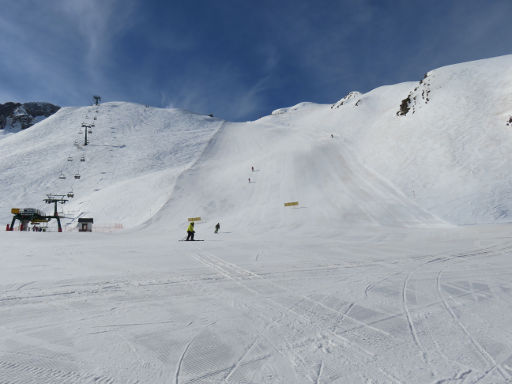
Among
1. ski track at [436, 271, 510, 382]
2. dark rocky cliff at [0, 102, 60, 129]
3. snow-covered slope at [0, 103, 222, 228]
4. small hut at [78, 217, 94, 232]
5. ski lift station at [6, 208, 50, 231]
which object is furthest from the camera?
dark rocky cliff at [0, 102, 60, 129]

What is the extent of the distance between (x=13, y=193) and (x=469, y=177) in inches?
2129

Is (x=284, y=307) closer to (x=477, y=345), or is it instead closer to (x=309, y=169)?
(x=477, y=345)

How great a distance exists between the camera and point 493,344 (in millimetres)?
3076

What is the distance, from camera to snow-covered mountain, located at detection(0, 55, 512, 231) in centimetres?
2430

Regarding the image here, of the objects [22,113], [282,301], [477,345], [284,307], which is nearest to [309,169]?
[282,301]

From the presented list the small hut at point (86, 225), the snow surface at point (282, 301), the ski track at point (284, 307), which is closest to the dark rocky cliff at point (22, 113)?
the small hut at point (86, 225)

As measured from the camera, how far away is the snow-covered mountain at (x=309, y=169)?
24297 millimetres

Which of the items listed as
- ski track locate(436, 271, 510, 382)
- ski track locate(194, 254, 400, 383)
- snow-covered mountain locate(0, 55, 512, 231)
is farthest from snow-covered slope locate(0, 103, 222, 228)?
ski track locate(436, 271, 510, 382)

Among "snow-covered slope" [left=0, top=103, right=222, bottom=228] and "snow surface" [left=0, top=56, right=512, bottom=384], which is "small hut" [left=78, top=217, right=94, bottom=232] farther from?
"snow surface" [left=0, top=56, right=512, bottom=384]

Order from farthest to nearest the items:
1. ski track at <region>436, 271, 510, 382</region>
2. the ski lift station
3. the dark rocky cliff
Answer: the dark rocky cliff → the ski lift station → ski track at <region>436, 271, 510, 382</region>

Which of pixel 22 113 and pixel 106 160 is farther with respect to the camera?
pixel 22 113

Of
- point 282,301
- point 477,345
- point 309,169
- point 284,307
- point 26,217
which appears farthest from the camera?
point 309,169

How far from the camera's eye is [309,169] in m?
33.4

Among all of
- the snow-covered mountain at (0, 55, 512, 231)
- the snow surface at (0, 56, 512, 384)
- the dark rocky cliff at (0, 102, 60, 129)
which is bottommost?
the snow surface at (0, 56, 512, 384)
